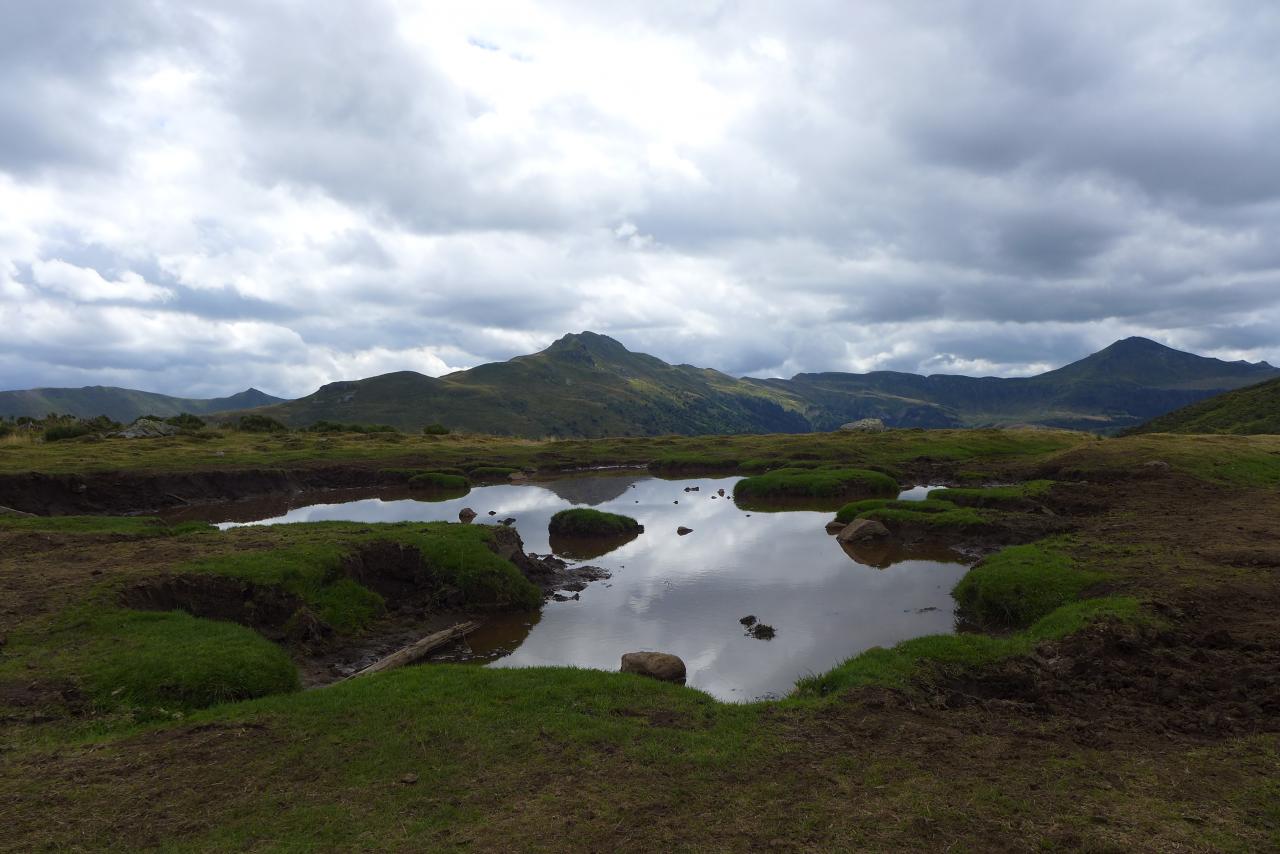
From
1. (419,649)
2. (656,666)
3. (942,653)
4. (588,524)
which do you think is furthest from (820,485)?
(419,649)

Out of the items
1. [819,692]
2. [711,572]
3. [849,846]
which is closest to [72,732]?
[849,846]

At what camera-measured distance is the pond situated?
24094 mm

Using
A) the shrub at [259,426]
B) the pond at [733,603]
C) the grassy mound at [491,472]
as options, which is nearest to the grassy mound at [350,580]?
the pond at [733,603]

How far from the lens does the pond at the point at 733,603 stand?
949 inches

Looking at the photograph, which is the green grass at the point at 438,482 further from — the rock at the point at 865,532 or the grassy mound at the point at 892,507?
the rock at the point at 865,532

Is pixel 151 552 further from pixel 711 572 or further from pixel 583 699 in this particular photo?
pixel 711 572

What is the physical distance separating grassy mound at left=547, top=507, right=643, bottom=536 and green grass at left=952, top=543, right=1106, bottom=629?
24.1 meters

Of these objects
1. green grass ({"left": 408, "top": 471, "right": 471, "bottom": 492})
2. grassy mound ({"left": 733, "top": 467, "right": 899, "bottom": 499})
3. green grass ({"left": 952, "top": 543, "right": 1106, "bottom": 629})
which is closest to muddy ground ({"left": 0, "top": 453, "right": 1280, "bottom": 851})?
green grass ({"left": 952, "top": 543, "right": 1106, "bottom": 629})

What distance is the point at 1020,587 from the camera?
2644 cm

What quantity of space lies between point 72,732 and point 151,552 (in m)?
14.8

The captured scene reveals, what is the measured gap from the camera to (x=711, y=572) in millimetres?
36875

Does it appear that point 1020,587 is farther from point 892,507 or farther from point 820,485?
point 820,485

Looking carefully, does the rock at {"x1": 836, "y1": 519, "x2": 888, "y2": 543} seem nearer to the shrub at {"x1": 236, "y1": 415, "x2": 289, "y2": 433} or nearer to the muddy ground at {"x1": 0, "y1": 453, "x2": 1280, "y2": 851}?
the muddy ground at {"x1": 0, "y1": 453, "x2": 1280, "y2": 851}

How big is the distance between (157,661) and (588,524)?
31384mm
